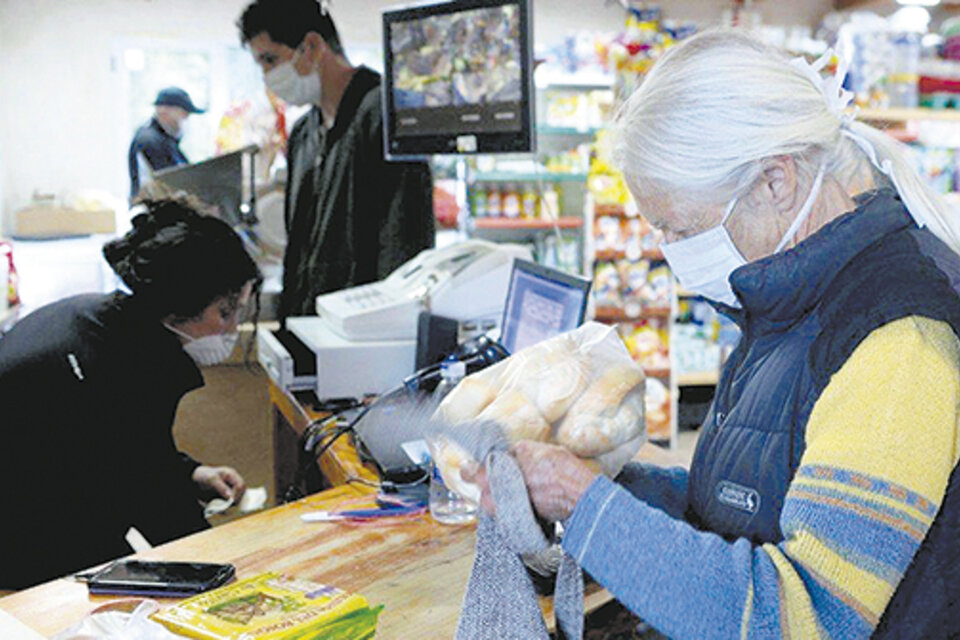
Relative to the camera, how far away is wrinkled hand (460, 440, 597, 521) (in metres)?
1.16

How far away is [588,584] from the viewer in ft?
5.18

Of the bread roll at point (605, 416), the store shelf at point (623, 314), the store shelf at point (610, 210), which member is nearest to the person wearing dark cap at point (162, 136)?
the store shelf at point (610, 210)

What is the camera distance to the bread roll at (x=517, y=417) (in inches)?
54.3

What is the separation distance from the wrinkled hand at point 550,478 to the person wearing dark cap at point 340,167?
203 cm

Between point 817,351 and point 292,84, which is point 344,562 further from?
point 292,84

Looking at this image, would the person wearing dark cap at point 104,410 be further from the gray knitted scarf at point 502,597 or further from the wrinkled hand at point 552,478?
the wrinkled hand at point 552,478

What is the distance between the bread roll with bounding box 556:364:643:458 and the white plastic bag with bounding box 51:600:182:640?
594 millimetres

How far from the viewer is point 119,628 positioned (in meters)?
1.30

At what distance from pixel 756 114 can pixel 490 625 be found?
73 cm

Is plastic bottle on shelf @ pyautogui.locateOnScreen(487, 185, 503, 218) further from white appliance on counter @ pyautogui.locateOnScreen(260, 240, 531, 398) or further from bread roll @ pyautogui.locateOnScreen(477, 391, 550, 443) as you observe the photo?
bread roll @ pyautogui.locateOnScreen(477, 391, 550, 443)

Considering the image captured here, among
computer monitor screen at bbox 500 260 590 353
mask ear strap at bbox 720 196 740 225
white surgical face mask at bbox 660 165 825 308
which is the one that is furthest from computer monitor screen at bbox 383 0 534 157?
mask ear strap at bbox 720 196 740 225

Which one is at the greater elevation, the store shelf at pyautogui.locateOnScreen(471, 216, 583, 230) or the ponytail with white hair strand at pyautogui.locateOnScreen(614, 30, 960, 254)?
the ponytail with white hair strand at pyautogui.locateOnScreen(614, 30, 960, 254)

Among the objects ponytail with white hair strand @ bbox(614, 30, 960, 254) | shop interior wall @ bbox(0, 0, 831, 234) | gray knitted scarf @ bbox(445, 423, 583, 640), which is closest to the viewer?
ponytail with white hair strand @ bbox(614, 30, 960, 254)

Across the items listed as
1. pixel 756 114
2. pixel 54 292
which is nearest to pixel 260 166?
pixel 54 292
